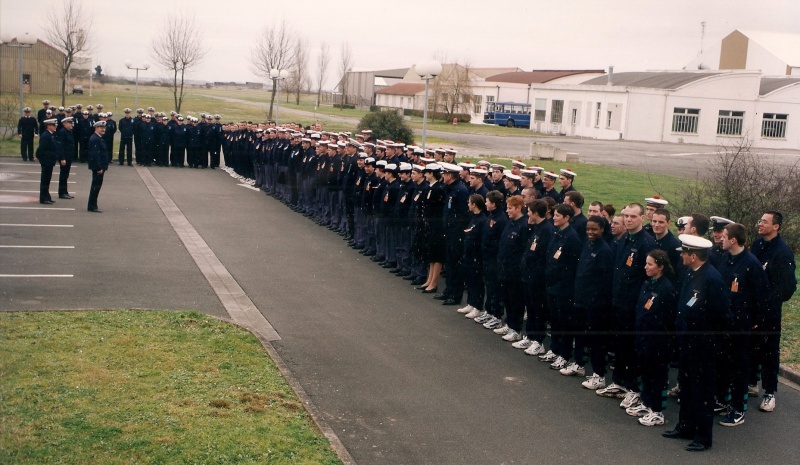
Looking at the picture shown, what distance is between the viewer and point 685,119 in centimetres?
6022

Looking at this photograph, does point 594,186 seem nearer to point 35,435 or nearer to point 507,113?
point 35,435

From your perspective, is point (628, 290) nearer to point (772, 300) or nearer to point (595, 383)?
point (595, 383)

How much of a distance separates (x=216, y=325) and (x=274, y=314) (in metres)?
1.22

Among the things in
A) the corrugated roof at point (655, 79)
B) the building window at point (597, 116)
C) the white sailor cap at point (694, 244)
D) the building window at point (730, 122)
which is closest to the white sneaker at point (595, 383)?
the white sailor cap at point (694, 244)

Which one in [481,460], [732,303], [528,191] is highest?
[528,191]

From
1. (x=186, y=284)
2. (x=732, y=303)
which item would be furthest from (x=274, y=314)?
(x=732, y=303)

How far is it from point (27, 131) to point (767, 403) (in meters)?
27.3

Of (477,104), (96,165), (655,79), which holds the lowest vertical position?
(96,165)

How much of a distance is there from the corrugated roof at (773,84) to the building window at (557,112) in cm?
1511

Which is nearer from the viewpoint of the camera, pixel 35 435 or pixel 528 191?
pixel 35 435

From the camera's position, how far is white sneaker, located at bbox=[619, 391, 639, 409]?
27.5 feet

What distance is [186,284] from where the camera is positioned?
12.9 m

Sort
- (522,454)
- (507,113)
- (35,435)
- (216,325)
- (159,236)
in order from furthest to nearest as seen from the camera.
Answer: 1. (507,113)
2. (159,236)
3. (216,325)
4. (522,454)
5. (35,435)

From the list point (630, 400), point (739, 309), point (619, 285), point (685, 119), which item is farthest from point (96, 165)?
point (685, 119)
